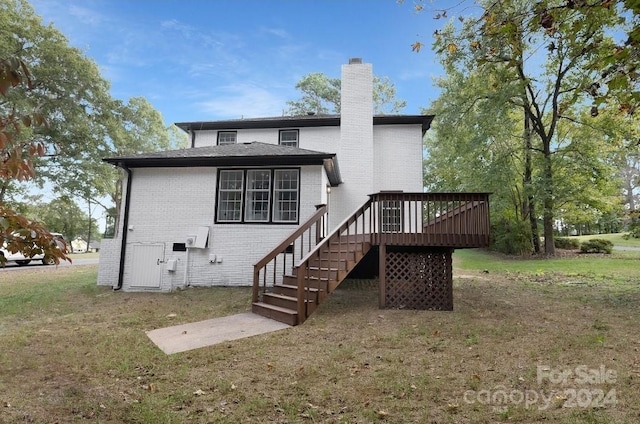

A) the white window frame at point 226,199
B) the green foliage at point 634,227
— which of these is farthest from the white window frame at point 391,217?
the green foliage at point 634,227

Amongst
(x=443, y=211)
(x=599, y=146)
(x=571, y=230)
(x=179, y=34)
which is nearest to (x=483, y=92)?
(x=599, y=146)

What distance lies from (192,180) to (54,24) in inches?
697

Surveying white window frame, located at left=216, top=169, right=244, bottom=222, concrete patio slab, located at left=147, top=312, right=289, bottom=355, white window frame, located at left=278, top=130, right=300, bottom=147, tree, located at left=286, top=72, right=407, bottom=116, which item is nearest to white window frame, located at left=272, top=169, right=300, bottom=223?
white window frame, located at left=216, top=169, right=244, bottom=222

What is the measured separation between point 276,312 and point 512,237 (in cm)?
1874

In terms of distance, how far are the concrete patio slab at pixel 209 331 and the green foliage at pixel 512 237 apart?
1840cm

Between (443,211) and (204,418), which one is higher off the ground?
(443,211)

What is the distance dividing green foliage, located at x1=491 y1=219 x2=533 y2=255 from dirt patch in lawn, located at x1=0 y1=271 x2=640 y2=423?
45.4ft

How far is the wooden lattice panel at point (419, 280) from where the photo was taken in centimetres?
762

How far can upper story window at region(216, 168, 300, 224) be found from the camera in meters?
10.5

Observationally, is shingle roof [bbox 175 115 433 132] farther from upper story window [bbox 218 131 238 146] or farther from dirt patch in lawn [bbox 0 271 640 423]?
dirt patch in lawn [bbox 0 271 640 423]

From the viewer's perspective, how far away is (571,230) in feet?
147

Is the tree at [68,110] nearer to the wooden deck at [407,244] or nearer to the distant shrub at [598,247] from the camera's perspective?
the wooden deck at [407,244]

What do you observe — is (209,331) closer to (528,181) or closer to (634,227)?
(634,227)

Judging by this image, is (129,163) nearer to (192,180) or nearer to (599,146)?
(192,180)
